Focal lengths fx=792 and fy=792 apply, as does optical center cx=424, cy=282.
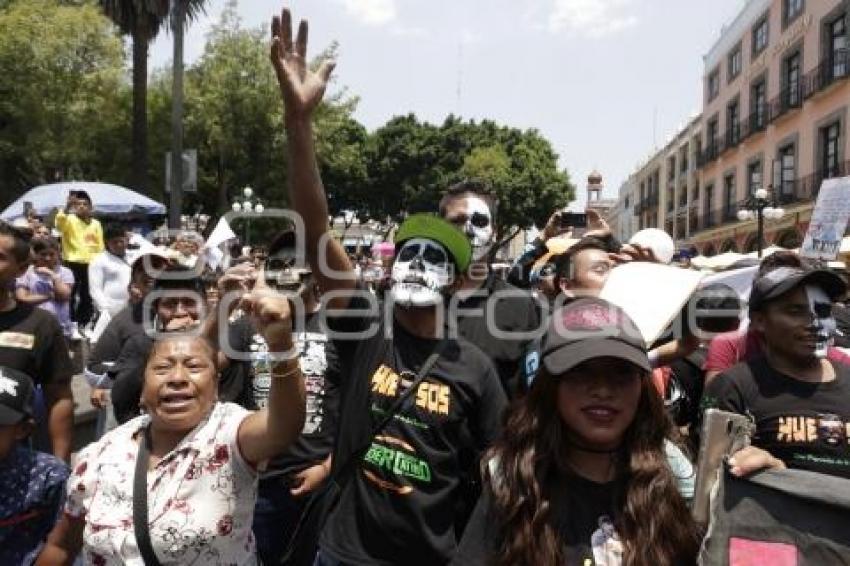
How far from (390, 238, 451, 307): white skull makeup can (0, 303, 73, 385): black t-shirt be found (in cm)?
176

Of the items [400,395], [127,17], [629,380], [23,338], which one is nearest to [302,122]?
[400,395]

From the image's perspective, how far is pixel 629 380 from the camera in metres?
1.88

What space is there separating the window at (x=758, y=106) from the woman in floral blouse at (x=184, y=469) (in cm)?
3443

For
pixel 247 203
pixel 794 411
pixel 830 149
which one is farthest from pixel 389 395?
pixel 830 149

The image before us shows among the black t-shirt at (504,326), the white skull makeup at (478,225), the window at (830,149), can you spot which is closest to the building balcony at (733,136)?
the window at (830,149)

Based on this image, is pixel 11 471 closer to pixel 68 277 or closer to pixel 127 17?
pixel 68 277

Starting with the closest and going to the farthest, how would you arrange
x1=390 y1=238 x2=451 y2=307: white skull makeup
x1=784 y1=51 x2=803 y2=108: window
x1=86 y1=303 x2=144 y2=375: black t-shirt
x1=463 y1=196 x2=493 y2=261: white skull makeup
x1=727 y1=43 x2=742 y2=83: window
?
x1=390 y1=238 x2=451 y2=307: white skull makeup, x1=463 y1=196 x2=493 y2=261: white skull makeup, x1=86 y1=303 x2=144 y2=375: black t-shirt, x1=784 y1=51 x2=803 y2=108: window, x1=727 y1=43 x2=742 y2=83: window

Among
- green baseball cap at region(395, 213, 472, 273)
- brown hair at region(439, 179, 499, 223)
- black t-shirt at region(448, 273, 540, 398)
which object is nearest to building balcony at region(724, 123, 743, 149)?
brown hair at region(439, 179, 499, 223)

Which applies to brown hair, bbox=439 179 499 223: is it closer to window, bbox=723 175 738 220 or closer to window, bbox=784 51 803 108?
window, bbox=784 51 803 108

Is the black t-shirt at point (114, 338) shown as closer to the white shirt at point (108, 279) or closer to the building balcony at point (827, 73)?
the white shirt at point (108, 279)

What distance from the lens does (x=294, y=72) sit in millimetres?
2654

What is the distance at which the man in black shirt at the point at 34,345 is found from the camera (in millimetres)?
3445

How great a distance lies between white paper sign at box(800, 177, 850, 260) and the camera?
7.05 metres

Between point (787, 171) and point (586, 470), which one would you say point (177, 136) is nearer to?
point (586, 470)
